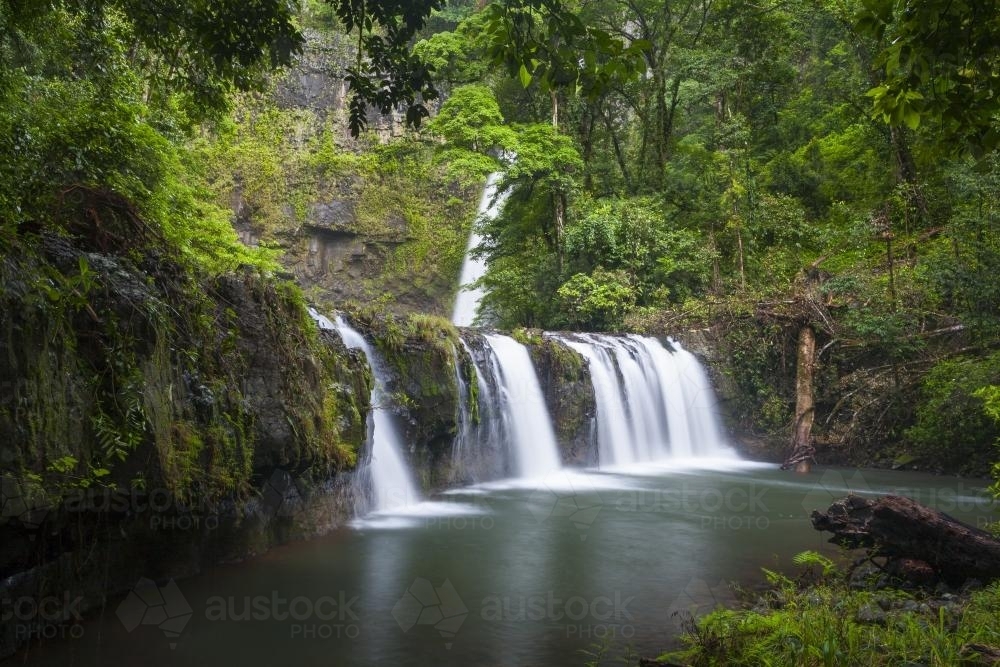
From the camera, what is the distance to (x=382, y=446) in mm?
10672

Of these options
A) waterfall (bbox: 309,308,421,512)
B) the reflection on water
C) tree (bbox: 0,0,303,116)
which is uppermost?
tree (bbox: 0,0,303,116)

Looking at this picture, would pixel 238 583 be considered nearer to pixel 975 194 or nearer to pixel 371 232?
pixel 975 194

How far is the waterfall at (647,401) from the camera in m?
15.8

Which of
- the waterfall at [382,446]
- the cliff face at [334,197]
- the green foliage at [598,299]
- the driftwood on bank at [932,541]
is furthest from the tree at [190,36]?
the cliff face at [334,197]

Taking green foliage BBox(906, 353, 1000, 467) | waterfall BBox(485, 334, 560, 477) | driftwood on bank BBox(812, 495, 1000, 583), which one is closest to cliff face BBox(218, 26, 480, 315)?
waterfall BBox(485, 334, 560, 477)

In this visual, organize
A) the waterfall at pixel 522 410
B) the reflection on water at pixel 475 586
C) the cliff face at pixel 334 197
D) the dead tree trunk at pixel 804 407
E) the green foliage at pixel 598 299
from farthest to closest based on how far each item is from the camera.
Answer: the cliff face at pixel 334 197 < the green foliage at pixel 598 299 < the dead tree trunk at pixel 804 407 < the waterfall at pixel 522 410 < the reflection on water at pixel 475 586

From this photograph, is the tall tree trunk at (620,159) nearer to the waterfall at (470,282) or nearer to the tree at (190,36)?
the waterfall at (470,282)

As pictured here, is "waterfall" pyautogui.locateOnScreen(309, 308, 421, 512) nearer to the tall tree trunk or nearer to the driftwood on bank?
the driftwood on bank

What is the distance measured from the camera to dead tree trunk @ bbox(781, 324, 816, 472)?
49.7 ft

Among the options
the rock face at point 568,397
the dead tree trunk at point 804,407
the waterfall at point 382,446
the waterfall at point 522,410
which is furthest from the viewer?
the dead tree trunk at point 804,407

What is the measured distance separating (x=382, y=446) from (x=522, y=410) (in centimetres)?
398

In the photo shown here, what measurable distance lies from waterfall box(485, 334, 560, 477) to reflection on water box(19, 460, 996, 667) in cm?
228

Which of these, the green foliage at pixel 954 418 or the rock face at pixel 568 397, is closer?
the green foliage at pixel 954 418

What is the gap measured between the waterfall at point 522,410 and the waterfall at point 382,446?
2.87 metres
